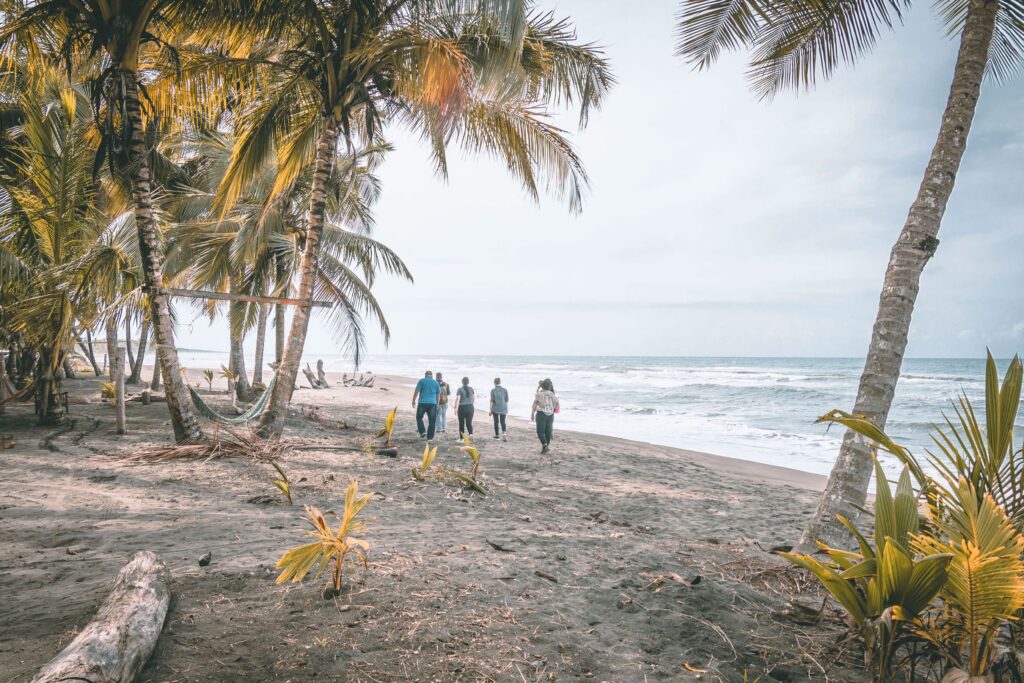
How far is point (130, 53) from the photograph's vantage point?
20.5 ft

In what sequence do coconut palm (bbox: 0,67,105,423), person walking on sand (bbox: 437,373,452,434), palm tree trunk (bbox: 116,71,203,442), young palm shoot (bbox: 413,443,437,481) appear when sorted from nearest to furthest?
1. young palm shoot (bbox: 413,443,437,481)
2. palm tree trunk (bbox: 116,71,203,442)
3. coconut palm (bbox: 0,67,105,423)
4. person walking on sand (bbox: 437,373,452,434)

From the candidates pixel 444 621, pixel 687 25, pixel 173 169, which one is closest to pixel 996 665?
pixel 444 621

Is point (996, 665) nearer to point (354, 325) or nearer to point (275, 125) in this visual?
point (275, 125)

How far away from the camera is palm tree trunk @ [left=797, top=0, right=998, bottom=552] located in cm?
375

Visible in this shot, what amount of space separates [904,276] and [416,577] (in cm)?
398

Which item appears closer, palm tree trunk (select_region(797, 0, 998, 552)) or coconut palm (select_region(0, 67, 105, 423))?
palm tree trunk (select_region(797, 0, 998, 552))

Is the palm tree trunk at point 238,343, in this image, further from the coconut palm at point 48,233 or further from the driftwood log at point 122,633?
the driftwood log at point 122,633

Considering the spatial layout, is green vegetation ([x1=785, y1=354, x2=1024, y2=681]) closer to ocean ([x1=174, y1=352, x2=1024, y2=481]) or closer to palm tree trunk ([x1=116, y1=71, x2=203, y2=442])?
palm tree trunk ([x1=116, y1=71, x2=203, y2=442])

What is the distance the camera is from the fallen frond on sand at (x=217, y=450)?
6527mm

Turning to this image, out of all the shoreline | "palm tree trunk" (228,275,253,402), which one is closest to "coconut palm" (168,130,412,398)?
"palm tree trunk" (228,275,253,402)

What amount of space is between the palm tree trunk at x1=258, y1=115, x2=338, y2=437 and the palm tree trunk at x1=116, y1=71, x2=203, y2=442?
99 centimetres

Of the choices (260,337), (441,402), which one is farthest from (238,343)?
(441,402)

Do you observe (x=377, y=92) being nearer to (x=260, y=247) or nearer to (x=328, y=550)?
(x=260, y=247)

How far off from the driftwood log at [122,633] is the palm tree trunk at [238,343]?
1004 cm
